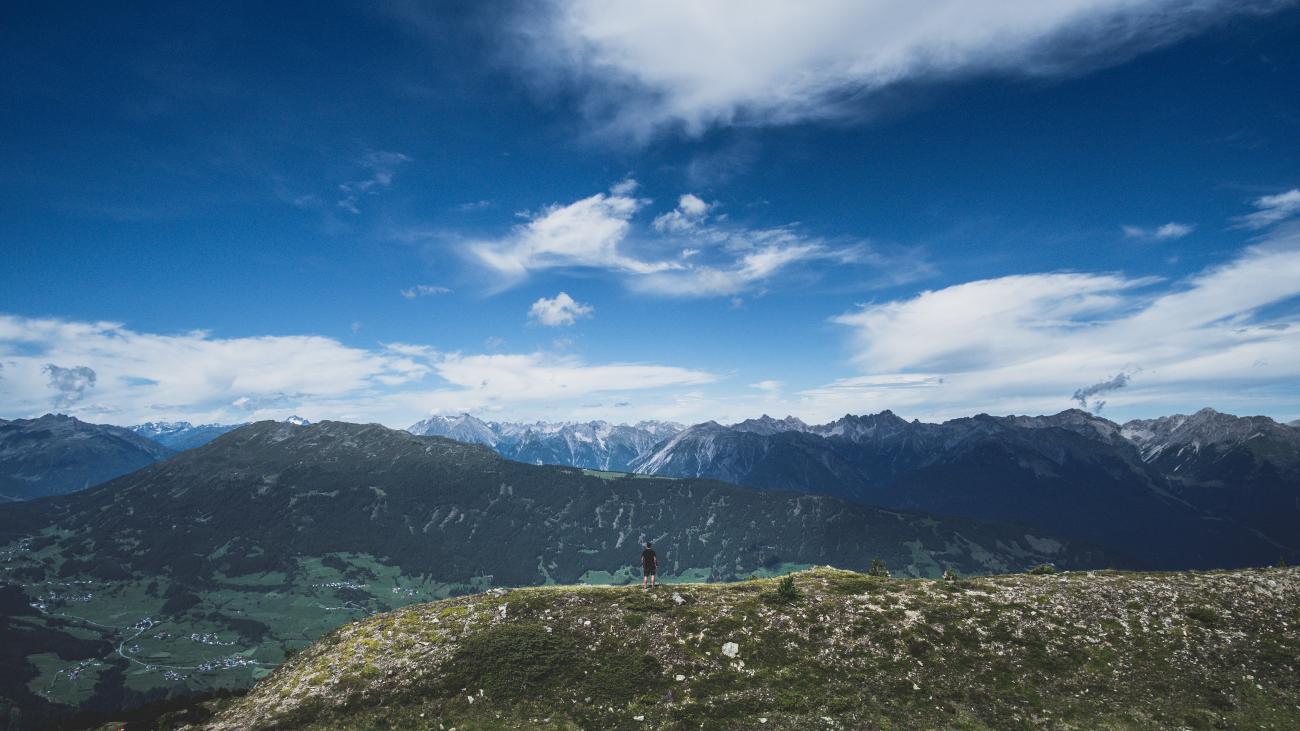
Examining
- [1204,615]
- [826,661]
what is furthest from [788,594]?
[1204,615]

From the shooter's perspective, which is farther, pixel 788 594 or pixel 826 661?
pixel 788 594

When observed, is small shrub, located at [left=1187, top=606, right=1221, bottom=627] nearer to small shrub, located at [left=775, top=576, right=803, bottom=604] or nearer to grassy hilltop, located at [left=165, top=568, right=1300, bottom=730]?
grassy hilltop, located at [left=165, top=568, right=1300, bottom=730]

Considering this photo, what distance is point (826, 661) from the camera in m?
32.8

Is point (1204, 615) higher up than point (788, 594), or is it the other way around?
point (788, 594)

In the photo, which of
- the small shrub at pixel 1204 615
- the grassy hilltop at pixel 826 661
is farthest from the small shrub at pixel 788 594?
the small shrub at pixel 1204 615

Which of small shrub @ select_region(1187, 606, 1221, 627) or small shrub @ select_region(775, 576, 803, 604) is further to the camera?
small shrub @ select_region(775, 576, 803, 604)

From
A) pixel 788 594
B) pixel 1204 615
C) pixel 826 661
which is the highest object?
pixel 788 594

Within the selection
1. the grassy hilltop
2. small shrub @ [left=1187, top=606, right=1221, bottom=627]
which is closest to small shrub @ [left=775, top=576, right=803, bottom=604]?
the grassy hilltop

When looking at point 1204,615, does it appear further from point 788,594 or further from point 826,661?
point 788,594

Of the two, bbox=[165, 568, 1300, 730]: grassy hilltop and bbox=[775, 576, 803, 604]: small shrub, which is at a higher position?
bbox=[775, 576, 803, 604]: small shrub

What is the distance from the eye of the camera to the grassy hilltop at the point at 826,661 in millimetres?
28406

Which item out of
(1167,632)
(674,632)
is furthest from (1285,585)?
(674,632)

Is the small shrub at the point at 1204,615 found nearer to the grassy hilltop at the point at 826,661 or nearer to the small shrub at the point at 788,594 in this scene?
the grassy hilltop at the point at 826,661

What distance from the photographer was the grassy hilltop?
2841cm
